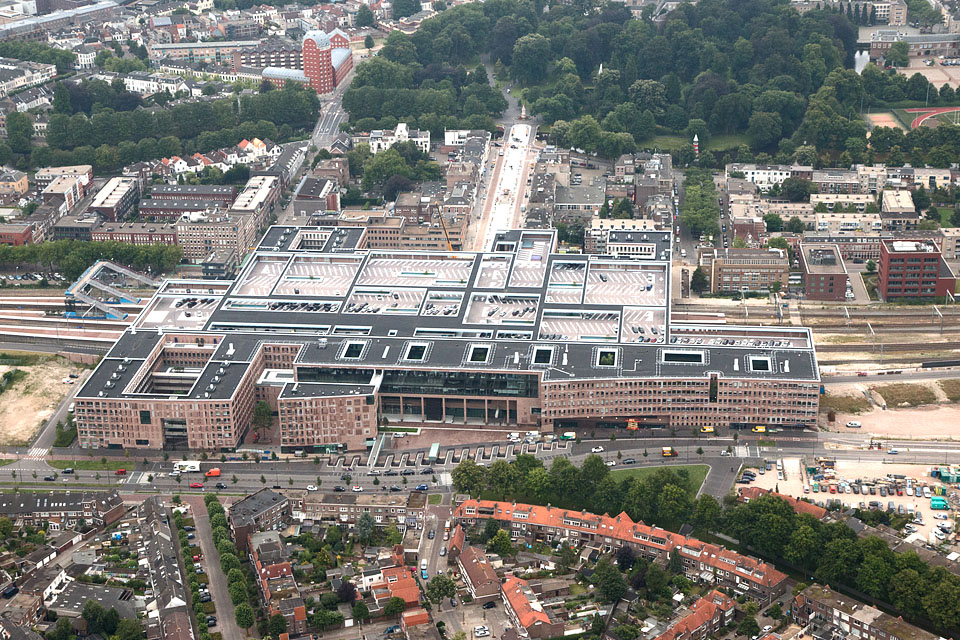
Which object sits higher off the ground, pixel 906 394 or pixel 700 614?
pixel 700 614

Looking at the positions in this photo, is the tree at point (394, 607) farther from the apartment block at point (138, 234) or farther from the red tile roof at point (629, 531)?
the apartment block at point (138, 234)

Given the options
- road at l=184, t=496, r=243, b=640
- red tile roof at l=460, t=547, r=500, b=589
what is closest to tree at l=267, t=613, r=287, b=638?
road at l=184, t=496, r=243, b=640

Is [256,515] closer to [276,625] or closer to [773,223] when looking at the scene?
[276,625]

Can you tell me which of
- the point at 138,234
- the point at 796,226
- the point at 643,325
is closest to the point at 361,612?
the point at 643,325

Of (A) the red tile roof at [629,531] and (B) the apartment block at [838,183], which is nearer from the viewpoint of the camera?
(A) the red tile roof at [629,531]

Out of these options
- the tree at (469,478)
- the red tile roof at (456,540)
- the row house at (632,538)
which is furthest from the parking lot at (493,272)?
the red tile roof at (456,540)

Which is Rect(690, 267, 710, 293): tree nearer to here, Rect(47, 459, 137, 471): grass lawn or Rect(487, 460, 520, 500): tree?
Rect(487, 460, 520, 500): tree
